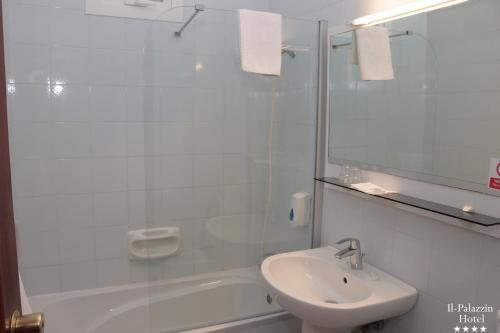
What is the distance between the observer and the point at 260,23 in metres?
1.73

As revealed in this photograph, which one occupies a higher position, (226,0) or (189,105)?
(226,0)

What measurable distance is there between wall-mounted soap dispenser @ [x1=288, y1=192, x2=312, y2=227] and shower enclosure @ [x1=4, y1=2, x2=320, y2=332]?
39 mm

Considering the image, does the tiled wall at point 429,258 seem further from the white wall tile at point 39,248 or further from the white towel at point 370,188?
the white wall tile at point 39,248

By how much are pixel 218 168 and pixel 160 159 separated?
34 cm

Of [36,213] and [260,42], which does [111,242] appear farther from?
[260,42]

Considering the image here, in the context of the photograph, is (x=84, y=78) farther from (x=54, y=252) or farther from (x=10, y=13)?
(x=54, y=252)

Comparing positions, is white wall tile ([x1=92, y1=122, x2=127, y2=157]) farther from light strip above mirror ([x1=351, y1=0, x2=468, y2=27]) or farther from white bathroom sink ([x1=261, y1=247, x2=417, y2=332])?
light strip above mirror ([x1=351, y1=0, x2=468, y2=27])

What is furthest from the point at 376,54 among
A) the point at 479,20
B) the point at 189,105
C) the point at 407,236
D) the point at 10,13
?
the point at 10,13

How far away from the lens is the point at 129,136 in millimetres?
2260

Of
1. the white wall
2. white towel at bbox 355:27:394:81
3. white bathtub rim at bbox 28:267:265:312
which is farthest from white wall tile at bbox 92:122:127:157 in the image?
white towel at bbox 355:27:394:81

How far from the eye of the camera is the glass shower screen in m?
1.97

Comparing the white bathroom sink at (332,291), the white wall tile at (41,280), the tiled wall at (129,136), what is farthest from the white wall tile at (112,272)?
the white bathroom sink at (332,291)

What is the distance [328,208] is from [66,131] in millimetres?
1560

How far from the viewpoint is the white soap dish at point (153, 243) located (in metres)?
2.13
